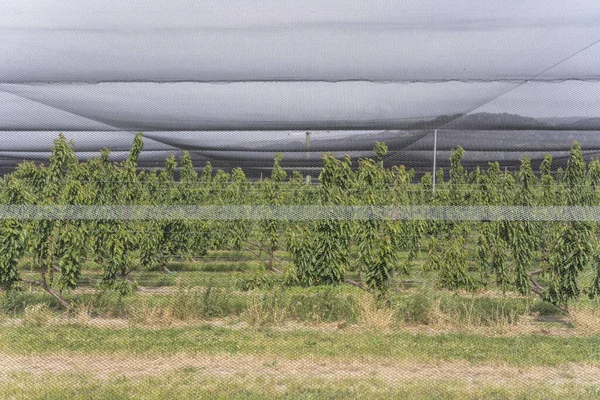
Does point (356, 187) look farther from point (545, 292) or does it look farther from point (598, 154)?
point (598, 154)

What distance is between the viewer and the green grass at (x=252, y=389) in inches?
161

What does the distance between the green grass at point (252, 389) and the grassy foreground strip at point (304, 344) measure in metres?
0.56

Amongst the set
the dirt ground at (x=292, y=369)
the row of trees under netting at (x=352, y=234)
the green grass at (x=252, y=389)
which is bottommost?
the dirt ground at (x=292, y=369)

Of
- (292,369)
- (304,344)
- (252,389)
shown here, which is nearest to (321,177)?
(304,344)

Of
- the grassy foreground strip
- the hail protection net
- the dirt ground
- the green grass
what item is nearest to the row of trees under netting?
the hail protection net

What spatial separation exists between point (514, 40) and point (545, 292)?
2.85m

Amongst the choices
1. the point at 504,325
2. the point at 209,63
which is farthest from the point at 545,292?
the point at 209,63

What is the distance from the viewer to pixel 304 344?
17.4ft

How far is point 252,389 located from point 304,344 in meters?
1.13

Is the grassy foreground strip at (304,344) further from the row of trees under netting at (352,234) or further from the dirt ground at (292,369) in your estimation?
the row of trees under netting at (352,234)

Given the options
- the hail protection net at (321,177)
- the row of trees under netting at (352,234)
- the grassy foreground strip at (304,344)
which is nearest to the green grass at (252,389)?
the hail protection net at (321,177)

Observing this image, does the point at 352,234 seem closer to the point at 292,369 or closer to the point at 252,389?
the point at 292,369

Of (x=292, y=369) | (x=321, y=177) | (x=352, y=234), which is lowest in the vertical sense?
(x=292, y=369)

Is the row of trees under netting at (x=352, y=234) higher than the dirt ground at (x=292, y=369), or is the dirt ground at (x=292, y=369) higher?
the row of trees under netting at (x=352, y=234)
